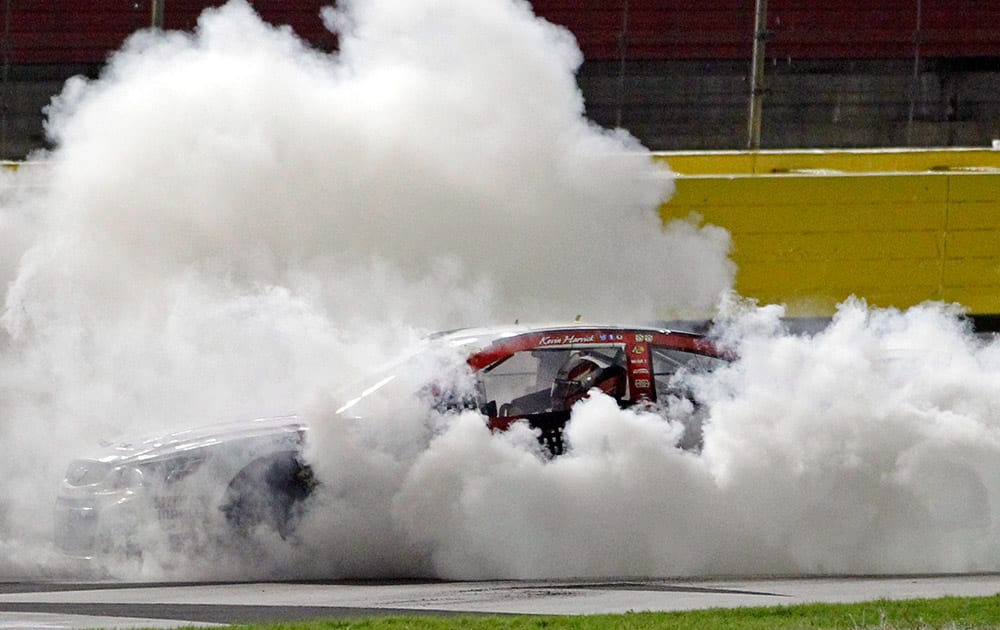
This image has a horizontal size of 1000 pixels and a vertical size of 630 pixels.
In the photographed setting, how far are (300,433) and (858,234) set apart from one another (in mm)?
7578

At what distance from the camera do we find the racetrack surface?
25.5ft

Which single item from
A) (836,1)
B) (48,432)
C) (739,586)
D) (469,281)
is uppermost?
(836,1)

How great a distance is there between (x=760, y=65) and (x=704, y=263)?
349cm

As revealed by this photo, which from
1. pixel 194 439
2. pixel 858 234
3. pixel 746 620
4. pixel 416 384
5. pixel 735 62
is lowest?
pixel 746 620

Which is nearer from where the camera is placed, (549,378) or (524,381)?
(549,378)

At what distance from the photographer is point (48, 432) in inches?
431

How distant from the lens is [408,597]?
8406 millimetres

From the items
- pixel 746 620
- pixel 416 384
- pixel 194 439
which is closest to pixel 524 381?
pixel 416 384

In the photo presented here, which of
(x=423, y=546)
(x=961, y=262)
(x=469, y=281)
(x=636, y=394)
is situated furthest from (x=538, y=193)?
(x=961, y=262)

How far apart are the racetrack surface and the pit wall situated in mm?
6369

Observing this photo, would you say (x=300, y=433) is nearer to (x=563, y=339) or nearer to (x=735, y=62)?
(x=563, y=339)

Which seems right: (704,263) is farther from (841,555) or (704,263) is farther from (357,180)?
(841,555)

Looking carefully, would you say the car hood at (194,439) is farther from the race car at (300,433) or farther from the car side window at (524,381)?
the car side window at (524,381)

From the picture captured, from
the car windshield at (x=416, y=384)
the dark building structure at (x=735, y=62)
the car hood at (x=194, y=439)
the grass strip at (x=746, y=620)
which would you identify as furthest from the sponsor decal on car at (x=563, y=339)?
the dark building structure at (x=735, y=62)
